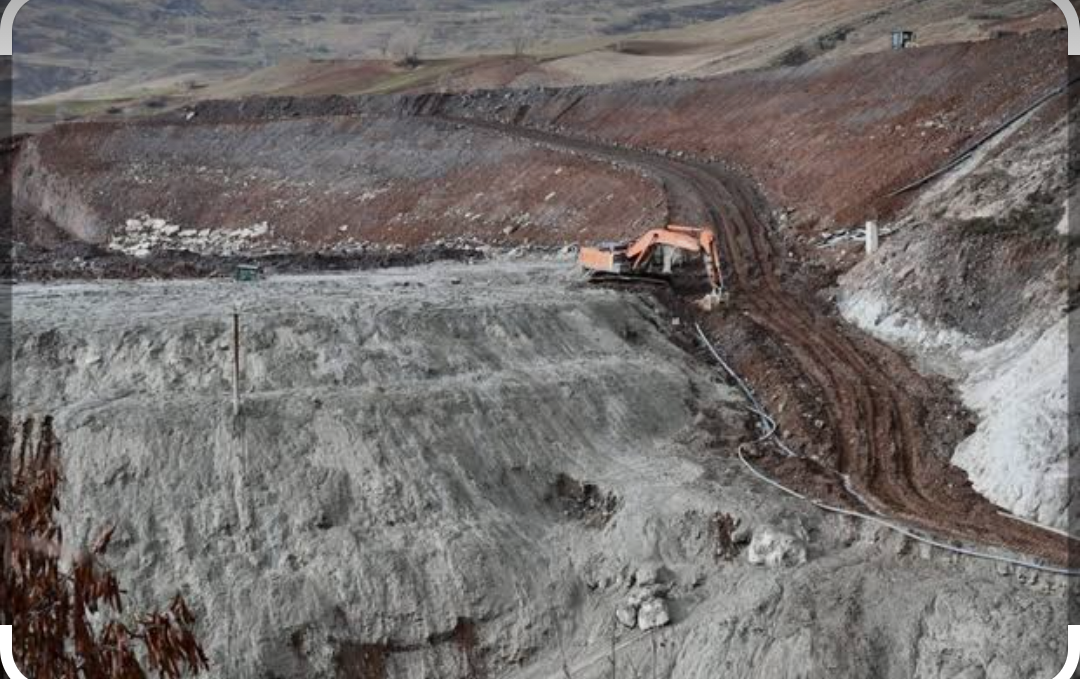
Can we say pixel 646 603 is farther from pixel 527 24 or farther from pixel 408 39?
pixel 527 24

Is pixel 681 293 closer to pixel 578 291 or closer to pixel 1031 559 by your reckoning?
pixel 578 291

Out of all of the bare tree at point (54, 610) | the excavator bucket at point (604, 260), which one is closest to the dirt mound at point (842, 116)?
the excavator bucket at point (604, 260)

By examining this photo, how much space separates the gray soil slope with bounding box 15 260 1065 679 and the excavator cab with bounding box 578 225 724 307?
5875 mm

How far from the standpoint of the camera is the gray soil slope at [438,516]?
1542 cm

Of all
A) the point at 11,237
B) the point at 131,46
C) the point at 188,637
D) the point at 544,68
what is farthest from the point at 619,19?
the point at 188,637

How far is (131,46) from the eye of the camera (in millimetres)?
140625

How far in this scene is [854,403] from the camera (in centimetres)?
2178

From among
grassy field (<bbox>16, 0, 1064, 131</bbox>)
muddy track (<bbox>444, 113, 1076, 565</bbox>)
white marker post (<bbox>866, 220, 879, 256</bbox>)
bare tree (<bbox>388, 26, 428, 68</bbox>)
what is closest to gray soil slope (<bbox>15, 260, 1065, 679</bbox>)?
muddy track (<bbox>444, 113, 1076, 565</bbox>)

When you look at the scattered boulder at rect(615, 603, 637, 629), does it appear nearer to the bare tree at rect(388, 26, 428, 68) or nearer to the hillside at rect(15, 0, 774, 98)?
the bare tree at rect(388, 26, 428, 68)

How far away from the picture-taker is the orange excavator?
Answer: 2617 centimetres

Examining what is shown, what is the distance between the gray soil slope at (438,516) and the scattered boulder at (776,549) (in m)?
0.11

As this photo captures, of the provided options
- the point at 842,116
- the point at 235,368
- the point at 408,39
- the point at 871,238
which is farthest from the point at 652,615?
the point at 408,39

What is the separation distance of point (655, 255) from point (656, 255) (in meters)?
0.03

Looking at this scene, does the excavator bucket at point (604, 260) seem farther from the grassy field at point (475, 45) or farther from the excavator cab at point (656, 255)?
the grassy field at point (475, 45)
